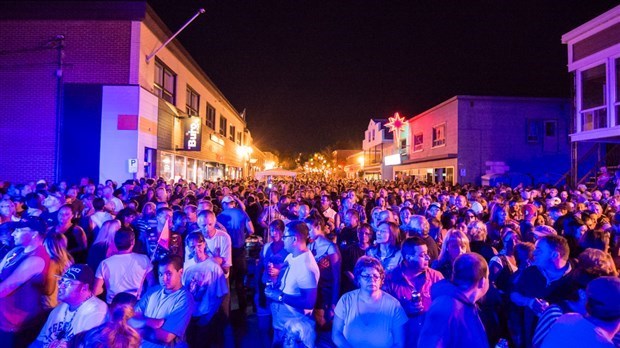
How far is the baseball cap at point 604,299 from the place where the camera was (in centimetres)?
237

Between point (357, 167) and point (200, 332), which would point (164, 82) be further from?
point (357, 167)

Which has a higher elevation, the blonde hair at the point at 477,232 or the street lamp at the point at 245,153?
the street lamp at the point at 245,153

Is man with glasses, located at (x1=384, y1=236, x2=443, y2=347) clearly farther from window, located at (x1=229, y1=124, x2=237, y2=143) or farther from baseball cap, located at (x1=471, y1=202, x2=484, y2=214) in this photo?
window, located at (x1=229, y1=124, x2=237, y2=143)

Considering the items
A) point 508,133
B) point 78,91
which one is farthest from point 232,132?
point 508,133

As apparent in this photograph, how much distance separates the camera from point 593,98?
20.8m

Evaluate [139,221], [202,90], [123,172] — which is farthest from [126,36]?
[139,221]

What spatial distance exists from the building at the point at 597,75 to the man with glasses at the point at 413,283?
A: 16.4 m

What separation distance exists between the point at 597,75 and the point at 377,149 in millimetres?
32270

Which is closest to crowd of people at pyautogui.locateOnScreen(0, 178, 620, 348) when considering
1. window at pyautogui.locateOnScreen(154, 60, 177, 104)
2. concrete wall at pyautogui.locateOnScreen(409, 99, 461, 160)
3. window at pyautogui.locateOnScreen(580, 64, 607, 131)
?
window at pyautogui.locateOnScreen(154, 60, 177, 104)

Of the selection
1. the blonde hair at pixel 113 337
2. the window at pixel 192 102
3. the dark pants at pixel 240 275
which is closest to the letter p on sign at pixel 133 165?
the window at pixel 192 102

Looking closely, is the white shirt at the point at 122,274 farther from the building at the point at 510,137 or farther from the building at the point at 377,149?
the building at the point at 377,149

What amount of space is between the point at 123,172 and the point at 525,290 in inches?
580

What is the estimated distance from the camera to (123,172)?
15469mm

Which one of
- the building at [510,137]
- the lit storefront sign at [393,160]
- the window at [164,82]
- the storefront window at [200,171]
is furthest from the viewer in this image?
the lit storefront sign at [393,160]
